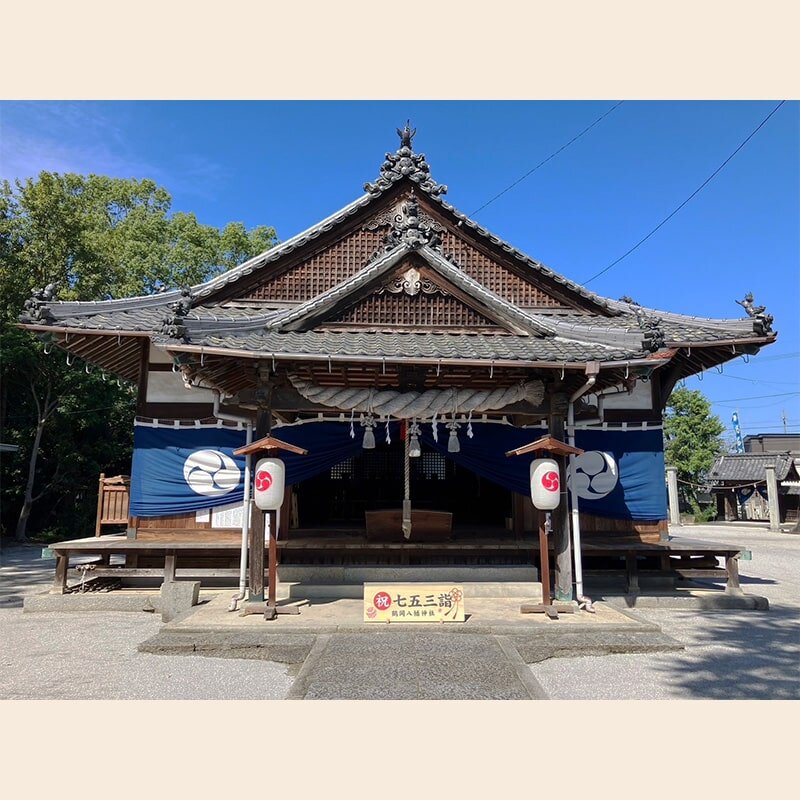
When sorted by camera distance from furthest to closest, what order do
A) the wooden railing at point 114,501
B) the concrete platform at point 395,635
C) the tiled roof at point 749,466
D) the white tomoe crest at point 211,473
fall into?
the tiled roof at point 749,466 < the wooden railing at point 114,501 < the white tomoe crest at point 211,473 < the concrete platform at point 395,635

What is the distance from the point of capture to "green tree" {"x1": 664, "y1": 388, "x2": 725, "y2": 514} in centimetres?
3672

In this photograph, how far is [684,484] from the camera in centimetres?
3716

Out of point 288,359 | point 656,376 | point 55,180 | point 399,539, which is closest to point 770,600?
point 656,376

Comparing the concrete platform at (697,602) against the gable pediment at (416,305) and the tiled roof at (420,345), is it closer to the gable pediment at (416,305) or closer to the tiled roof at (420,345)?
the tiled roof at (420,345)

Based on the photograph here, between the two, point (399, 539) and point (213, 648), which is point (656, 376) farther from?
point (213, 648)

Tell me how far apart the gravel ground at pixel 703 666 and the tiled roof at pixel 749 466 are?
27.0 m

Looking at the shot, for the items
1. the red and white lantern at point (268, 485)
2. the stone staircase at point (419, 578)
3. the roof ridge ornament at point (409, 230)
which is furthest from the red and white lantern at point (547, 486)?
the roof ridge ornament at point (409, 230)

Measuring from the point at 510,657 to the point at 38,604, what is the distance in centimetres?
841

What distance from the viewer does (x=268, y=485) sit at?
24.5 ft

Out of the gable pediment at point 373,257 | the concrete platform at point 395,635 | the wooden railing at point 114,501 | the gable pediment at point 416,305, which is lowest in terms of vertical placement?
the concrete platform at point 395,635

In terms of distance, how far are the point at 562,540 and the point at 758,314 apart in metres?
5.10

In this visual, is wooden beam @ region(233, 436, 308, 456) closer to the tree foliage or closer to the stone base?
the stone base

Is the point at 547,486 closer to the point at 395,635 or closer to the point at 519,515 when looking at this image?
the point at 395,635

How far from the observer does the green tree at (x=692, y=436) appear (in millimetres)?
36719
